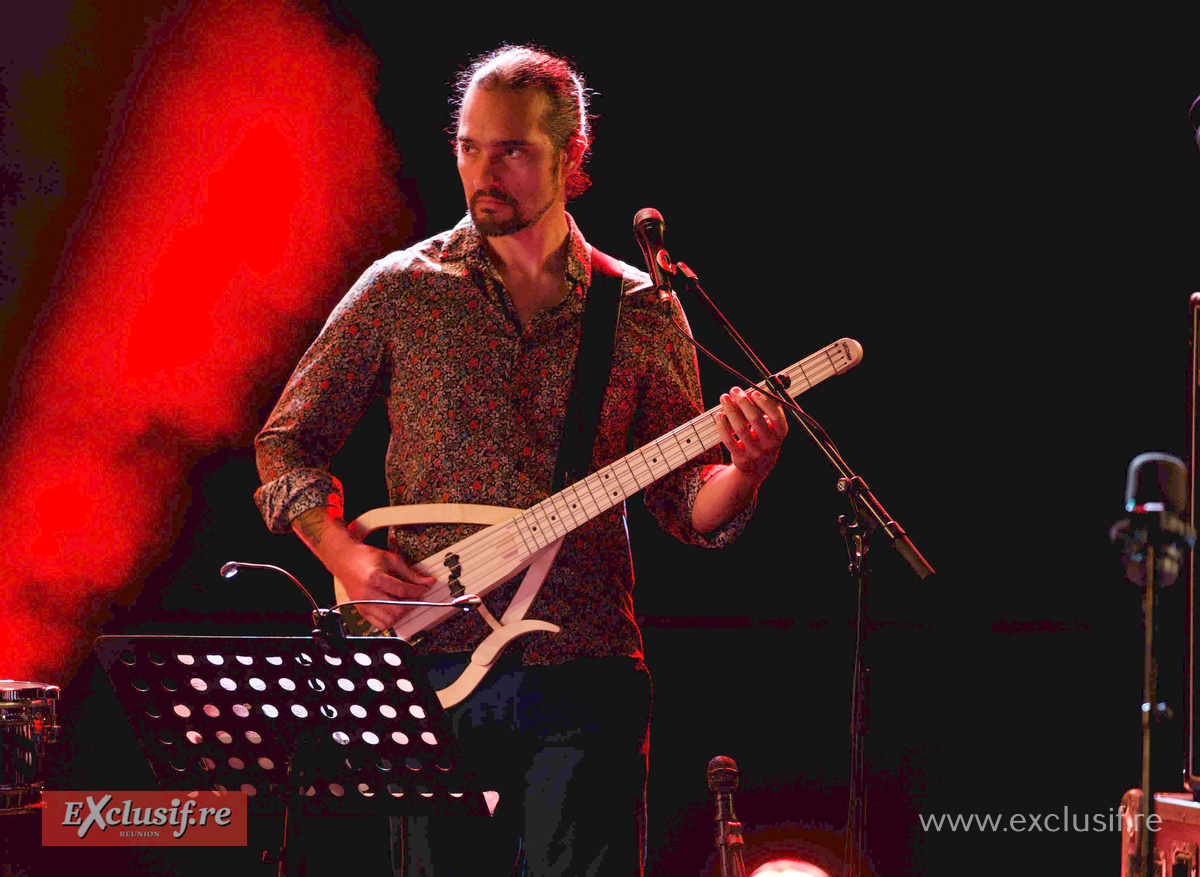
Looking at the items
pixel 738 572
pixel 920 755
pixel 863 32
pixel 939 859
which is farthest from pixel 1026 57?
pixel 939 859

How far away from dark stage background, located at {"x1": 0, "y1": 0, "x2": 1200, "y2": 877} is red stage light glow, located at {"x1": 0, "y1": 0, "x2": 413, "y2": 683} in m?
0.06

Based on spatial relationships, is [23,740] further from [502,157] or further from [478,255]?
[502,157]

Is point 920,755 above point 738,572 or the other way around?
the other way around

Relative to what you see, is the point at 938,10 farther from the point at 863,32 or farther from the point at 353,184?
the point at 353,184

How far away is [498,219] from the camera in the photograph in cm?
218

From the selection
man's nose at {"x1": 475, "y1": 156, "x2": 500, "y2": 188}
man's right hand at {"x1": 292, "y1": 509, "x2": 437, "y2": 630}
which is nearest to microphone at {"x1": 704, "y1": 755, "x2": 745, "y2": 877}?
man's right hand at {"x1": 292, "y1": 509, "x2": 437, "y2": 630}

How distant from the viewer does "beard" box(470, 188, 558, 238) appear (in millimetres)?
2174

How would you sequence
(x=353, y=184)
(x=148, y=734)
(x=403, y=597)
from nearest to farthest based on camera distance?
1. (x=148, y=734)
2. (x=403, y=597)
3. (x=353, y=184)

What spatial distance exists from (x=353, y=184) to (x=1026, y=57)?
7.49ft

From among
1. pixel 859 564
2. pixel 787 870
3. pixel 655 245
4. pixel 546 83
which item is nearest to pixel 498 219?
pixel 546 83

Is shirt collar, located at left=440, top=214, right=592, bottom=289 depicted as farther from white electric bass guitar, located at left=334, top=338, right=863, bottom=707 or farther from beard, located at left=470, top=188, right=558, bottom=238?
white electric bass guitar, located at left=334, top=338, right=863, bottom=707

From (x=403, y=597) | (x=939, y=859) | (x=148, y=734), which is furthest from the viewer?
(x=939, y=859)

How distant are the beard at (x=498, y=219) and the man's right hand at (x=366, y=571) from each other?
688 mm

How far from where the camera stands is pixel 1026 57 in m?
3.46
